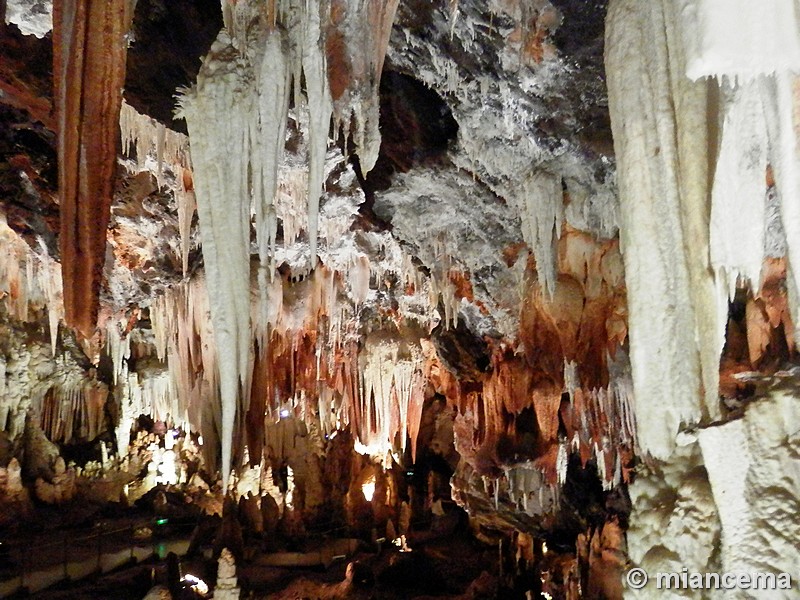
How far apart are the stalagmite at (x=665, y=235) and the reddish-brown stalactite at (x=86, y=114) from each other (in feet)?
7.91

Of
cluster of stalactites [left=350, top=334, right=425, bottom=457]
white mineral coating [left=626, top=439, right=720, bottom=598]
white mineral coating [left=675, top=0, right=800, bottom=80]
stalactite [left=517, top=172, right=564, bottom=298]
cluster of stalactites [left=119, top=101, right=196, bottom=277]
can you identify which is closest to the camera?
white mineral coating [left=675, top=0, right=800, bottom=80]

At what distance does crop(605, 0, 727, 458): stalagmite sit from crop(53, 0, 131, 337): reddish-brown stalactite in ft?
7.91

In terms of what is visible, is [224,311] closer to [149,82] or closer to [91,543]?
[149,82]

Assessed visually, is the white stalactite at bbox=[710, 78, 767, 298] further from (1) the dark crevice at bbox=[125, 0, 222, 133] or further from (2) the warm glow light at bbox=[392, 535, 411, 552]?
(2) the warm glow light at bbox=[392, 535, 411, 552]

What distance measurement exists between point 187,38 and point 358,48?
157cm

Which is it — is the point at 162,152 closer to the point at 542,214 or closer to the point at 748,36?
the point at 542,214

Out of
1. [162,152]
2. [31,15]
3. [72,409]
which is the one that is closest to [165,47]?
[31,15]

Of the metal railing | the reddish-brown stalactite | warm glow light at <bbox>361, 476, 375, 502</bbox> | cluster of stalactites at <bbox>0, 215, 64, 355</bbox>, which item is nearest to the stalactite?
the reddish-brown stalactite

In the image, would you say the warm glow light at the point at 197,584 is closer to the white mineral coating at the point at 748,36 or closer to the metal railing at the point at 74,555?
the metal railing at the point at 74,555

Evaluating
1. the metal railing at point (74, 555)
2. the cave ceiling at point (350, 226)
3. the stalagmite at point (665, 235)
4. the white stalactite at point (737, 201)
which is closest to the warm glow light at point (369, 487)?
the cave ceiling at point (350, 226)

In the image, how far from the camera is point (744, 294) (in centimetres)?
617

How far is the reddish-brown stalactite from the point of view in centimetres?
280

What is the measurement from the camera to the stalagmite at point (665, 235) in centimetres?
233

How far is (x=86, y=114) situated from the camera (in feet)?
9.71
